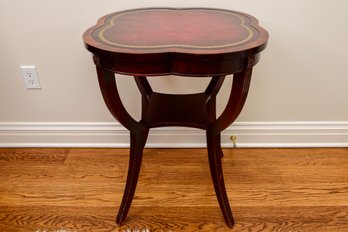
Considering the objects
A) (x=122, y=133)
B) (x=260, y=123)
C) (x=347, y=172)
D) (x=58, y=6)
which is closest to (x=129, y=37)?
(x=58, y=6)

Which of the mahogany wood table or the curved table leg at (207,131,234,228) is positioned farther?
the curved table leg at (207,131,234,228)

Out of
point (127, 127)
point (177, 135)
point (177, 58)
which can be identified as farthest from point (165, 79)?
point (177, 58)

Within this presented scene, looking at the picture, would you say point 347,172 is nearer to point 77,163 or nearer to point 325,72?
point 325,72

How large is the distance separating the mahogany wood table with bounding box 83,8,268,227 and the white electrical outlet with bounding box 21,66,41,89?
0.55 m

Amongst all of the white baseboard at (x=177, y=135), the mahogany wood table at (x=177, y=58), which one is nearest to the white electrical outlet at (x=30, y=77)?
the white baseboard at (x=177, y=135)

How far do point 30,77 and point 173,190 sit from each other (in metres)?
0.86

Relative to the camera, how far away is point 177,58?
2.56 ft

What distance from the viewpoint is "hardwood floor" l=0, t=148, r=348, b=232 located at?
112cm

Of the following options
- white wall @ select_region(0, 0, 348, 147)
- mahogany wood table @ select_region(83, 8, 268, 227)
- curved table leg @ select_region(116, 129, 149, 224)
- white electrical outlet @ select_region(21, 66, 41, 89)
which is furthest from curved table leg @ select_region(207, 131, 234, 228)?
white electrical outlet @ select_region(21, 66, 41, 89)

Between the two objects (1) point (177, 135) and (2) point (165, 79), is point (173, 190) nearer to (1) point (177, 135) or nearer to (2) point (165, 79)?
(1) point (177, 135)

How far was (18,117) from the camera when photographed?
4.95 feet

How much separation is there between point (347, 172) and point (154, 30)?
111 cm

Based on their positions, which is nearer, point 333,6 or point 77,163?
point 333,6

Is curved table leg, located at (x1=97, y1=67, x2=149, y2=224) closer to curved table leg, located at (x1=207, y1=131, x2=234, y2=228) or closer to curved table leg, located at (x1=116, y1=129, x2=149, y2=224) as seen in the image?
curved table leg, located at (x1=116, y1=129, x2=149, y2=224)
